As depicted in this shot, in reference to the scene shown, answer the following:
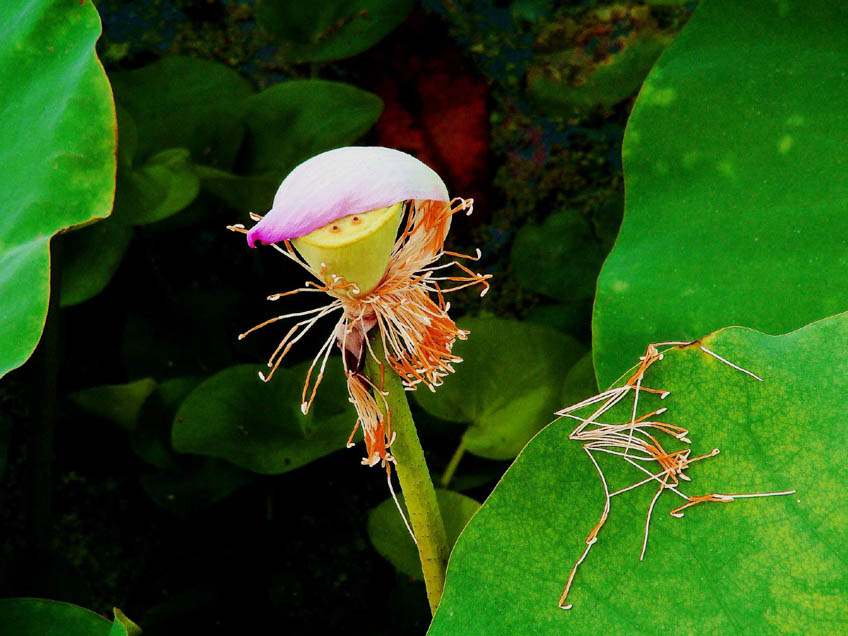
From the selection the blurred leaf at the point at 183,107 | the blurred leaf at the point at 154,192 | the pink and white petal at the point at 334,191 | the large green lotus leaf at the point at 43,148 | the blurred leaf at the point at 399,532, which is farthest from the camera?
the blurred leaf at the point at 183,107

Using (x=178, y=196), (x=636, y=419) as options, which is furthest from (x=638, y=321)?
(x=178, y=196)

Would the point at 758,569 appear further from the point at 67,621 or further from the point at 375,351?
the point at 67,621

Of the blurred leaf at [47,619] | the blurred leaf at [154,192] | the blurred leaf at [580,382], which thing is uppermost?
the blurred leaf at [154,192]

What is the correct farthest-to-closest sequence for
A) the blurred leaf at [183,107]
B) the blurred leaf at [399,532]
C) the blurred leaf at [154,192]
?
1. the blurred leaf at [183,107]
2. the blurred leaf at [154,192]
3. the blurred leaf at [399,532]

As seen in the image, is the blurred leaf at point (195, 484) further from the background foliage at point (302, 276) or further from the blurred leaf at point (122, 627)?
the blurred leaf at point (122, 627)

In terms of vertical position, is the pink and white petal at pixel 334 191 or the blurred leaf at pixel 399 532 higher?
the pink and white petal at pixel 334 191

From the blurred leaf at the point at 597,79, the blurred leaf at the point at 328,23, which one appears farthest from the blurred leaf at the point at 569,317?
the blurred leaf at the point at 328,23

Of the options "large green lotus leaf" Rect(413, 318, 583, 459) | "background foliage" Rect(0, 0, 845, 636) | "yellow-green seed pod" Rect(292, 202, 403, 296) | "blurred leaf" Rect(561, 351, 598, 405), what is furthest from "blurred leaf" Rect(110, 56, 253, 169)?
"yellow-green seed pod" Rect(292, 202, 403, 296)
